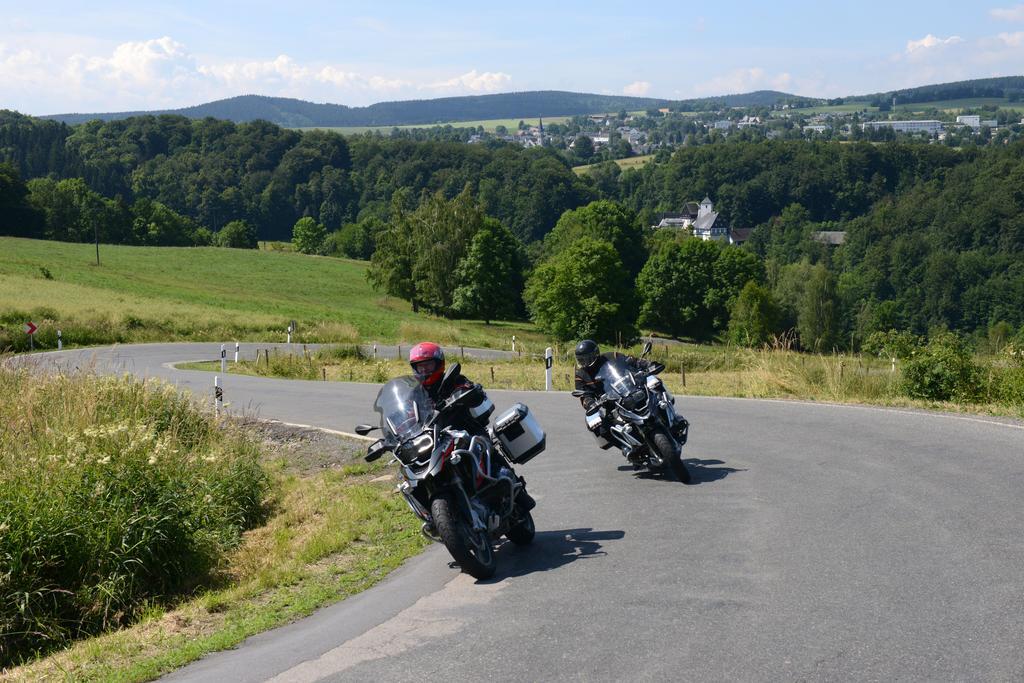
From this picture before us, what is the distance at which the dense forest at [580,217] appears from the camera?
87875 millimetres

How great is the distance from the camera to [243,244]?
436 feet

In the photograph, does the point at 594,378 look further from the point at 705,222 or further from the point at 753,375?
the point at 705,222

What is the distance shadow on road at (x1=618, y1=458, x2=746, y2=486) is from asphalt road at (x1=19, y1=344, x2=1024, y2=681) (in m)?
0.07

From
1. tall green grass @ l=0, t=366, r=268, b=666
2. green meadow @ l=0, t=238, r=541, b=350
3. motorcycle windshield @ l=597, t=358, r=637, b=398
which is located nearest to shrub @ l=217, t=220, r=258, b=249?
green meadow @ l=0, t=238, r=541, b=350

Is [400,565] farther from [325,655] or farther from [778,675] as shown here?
[778,675]

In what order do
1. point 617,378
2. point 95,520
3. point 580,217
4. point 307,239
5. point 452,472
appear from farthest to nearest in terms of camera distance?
1. point 307,239
2. point 580,217
3. point 617,378
4. point 95,520
5. point 452,472

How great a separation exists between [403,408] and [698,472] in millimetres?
4970

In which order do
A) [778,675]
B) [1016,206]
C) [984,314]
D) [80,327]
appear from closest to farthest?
[778,675] → [80,327] → [984,314] → [1016,206]

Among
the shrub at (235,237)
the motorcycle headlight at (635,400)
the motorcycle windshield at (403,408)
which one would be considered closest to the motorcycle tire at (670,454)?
the motorcycle headlight at (635,400)

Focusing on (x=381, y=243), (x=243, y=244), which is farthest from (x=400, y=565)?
(x=243, y=244)

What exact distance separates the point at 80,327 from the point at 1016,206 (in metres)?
111

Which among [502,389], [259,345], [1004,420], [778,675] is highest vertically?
[778,675]

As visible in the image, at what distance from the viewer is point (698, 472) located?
11.7 metres

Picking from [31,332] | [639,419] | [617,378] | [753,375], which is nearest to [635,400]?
[639,419]
